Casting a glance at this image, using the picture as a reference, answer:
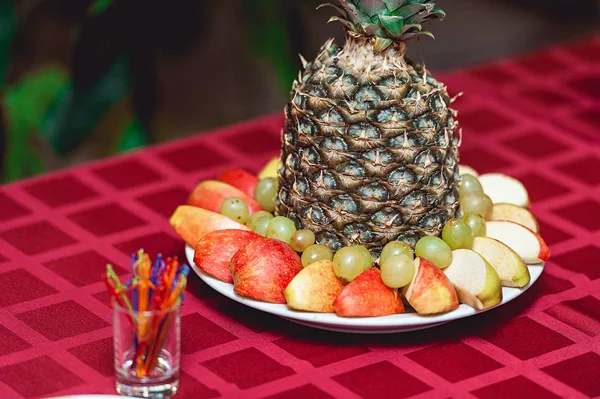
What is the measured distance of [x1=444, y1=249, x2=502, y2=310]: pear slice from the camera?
Result: 5.37 feet

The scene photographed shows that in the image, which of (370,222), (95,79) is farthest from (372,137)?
(95,79)

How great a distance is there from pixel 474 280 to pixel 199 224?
496 mm

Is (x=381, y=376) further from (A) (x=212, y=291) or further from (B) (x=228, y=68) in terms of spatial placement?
(B) (x=228, y=68)

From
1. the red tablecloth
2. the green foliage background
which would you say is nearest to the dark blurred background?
the green foliage background

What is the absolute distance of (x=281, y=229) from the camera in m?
1.77

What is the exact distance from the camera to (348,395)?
154cm

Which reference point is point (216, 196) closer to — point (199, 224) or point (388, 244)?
point (199, 224)

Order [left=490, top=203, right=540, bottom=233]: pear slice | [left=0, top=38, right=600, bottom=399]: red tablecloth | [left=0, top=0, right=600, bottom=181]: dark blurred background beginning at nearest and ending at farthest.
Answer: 1. [left=0, top=38, right=600, bottom=399]: red tablecloth
2. [left=490, top=203, right=540, bottom=233]: pear slice
3. [left=0, top=0, right=600, bottom=181]: dark blurred background

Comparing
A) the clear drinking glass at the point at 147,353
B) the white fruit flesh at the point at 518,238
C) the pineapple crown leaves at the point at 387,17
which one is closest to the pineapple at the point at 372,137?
the pineapple crown leaves at the point at 387,17

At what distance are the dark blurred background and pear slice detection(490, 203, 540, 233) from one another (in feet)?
4.50

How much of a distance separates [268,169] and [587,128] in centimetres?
93

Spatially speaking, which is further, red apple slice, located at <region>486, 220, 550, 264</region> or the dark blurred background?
the dark blurred background

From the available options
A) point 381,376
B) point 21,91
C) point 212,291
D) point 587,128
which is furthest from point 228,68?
point 381,376

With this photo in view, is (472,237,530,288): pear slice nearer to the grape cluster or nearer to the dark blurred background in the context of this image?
the grape cluster
